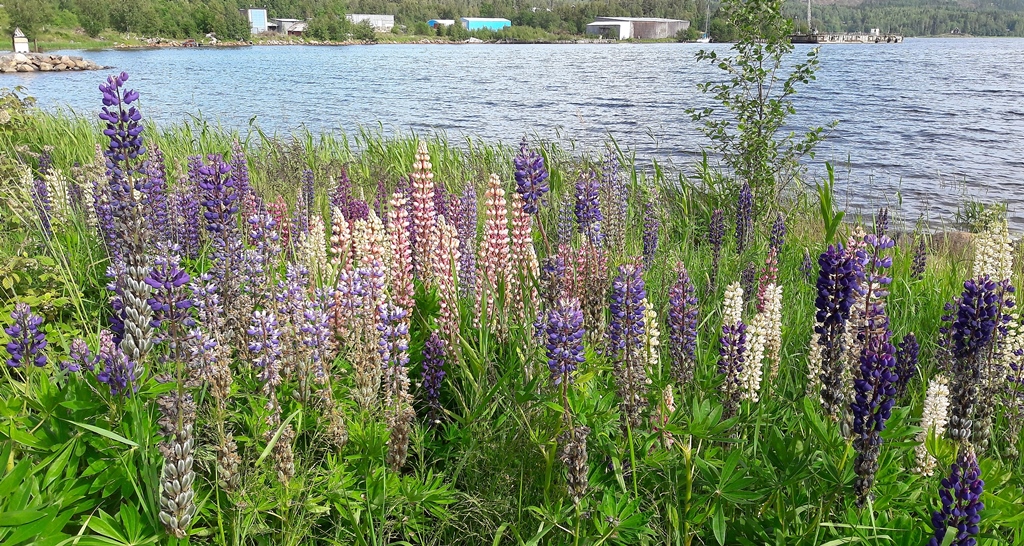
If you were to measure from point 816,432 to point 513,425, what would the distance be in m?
1.20

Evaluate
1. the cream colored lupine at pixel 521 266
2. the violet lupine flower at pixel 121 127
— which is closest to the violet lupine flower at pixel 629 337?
the cream colored lupine at pixel 521 266

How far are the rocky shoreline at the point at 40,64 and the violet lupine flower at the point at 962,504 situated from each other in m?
78.5

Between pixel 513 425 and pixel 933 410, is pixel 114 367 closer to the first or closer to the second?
pixel 513 425

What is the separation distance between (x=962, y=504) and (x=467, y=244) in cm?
265

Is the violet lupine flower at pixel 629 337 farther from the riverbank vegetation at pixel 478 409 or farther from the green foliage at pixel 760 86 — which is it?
the green foliage at pixel 760 86

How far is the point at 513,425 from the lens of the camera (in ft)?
9.29

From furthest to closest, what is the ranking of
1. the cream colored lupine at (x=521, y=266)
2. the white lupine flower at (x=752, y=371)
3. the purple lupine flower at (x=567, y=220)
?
the purple lupine flower at (x=567, y=220) → the cream colored lupine at (x=521, y=266) → the white lupine flower at (x=752, y=371)

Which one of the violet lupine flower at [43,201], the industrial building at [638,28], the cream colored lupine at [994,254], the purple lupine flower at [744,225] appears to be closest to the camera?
the cream colored lupine at [994,254]

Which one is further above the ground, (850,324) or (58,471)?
(850,324)

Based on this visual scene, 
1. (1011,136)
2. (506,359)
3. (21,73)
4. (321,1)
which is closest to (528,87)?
(1011,136)

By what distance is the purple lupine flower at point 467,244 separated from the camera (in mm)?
3711

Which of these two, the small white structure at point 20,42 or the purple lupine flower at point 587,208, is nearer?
the purple lupine flower at point 587,208

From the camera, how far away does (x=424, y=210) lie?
138 inches

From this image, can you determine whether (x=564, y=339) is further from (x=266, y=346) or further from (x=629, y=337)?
(x=266, y=346)
